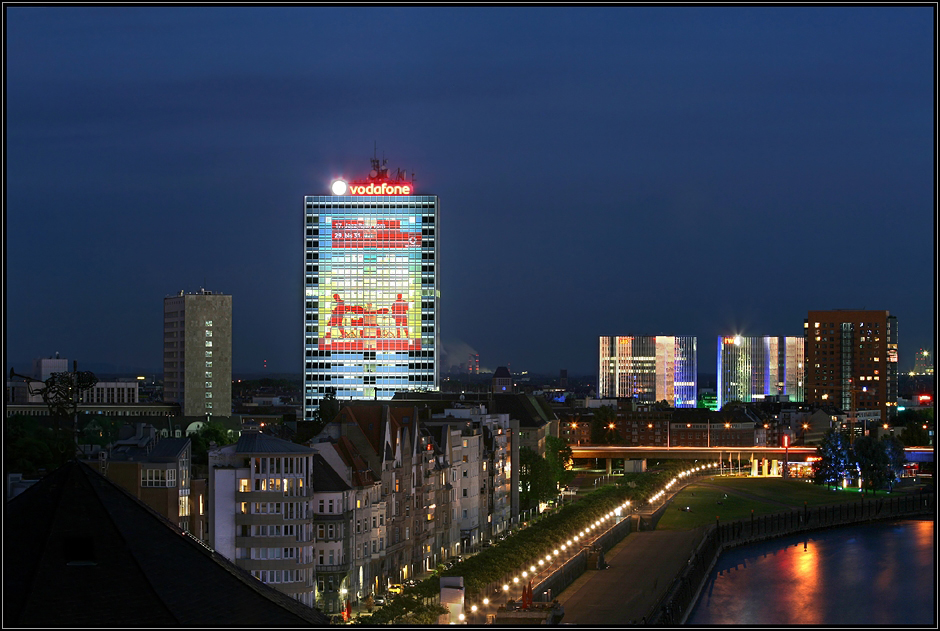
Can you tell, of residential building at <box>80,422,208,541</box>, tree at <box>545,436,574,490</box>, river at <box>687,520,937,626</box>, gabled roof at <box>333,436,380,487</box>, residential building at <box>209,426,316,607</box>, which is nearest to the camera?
residential building at <box>209,426,316,607</box>

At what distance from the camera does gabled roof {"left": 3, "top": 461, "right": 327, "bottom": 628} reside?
14.8m

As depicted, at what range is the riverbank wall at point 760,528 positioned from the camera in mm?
82500

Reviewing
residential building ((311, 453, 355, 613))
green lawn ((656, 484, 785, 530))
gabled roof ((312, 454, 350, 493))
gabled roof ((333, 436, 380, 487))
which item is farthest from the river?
gabled roof ((312, 454, 350, 493))

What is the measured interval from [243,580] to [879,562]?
11071cm

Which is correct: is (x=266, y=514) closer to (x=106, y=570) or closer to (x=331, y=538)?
(x=331, y=538)

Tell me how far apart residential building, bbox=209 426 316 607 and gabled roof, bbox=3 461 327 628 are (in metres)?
53.4

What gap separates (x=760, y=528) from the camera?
454ft

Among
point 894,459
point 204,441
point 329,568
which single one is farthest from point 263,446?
point 894,459

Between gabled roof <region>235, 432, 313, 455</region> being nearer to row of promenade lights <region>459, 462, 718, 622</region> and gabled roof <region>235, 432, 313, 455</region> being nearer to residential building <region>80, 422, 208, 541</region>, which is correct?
residential building <region>80, 422, 208, 541</region>

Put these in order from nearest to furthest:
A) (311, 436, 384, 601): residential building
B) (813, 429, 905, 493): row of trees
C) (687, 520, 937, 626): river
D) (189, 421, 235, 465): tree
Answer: (311, 436, 384, 601): residential building < (687, 520, 937, 626): river < (189, 421, 235, 465): tree < (813, 429, 905, 493): row of trees

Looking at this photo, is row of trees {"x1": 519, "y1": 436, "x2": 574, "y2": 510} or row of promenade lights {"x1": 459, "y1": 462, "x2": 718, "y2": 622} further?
row of trees {"x1": 519, "y1": 436, "x2": 574, "y2": 510}

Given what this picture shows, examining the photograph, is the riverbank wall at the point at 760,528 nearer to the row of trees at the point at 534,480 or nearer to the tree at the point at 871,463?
the tree at the point at 871,463

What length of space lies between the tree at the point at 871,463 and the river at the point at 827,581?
105ft

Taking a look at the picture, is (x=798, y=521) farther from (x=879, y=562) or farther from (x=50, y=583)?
(x=50, y=583)
